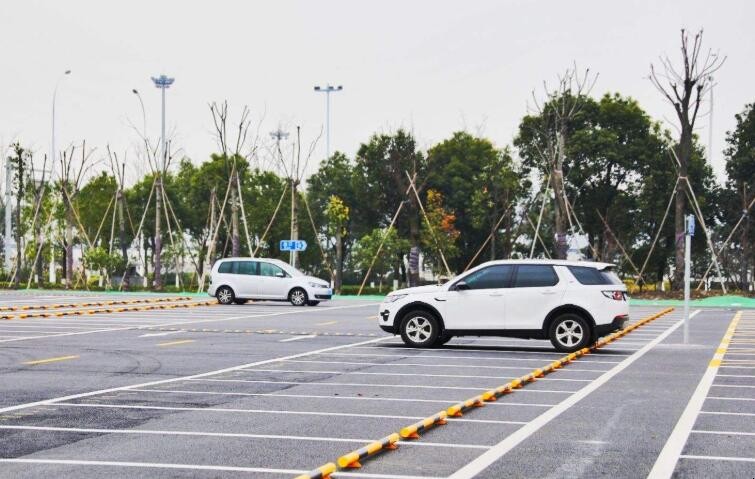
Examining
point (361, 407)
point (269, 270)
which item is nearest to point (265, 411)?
A: point (361, 407)

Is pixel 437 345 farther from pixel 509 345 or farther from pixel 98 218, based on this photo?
pixel 98 218

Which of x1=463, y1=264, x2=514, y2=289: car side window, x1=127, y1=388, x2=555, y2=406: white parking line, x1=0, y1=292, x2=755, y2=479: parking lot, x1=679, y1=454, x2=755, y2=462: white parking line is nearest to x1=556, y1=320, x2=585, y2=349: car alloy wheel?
x1=0, y1=292, x2=755, y2=479: parking lot

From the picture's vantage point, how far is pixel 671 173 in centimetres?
5869

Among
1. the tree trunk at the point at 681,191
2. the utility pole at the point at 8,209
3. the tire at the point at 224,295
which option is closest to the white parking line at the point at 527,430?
the tire at the point at 224,295

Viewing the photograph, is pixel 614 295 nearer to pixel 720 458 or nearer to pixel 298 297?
pixel 720 458

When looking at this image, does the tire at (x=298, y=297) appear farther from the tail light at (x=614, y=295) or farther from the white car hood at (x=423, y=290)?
the tail light at (x=614, y=295)

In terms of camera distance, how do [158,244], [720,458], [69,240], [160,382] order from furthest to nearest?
[69,240] → [158,244] → [160,382] → [720,458]

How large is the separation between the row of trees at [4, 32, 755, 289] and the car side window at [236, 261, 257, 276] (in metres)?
14.4

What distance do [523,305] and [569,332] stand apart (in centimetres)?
87

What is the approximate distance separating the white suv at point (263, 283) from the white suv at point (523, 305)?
17.5 meters

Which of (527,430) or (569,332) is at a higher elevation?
(569,332)

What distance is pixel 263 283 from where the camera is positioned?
3662 cm

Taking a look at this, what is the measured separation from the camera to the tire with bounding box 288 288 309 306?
36250 millimetres

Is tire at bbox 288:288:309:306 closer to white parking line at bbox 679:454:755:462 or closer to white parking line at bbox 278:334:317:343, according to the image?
white parking line at bbox 278:334:317:343
